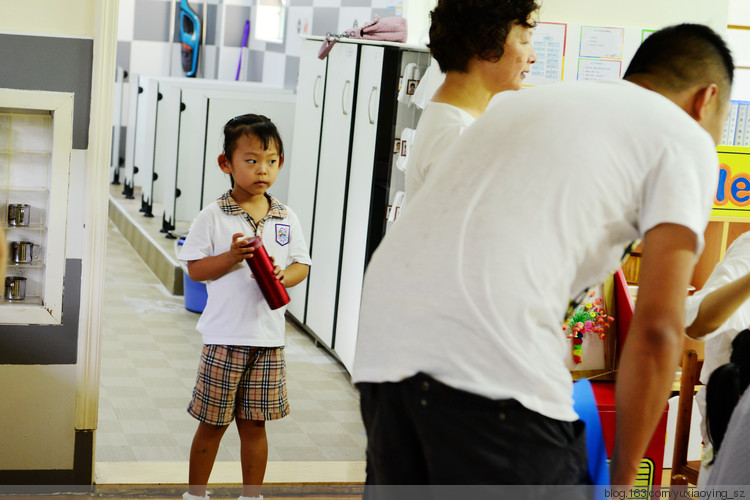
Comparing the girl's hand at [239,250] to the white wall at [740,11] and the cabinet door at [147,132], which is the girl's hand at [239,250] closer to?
the white wall at [740,11]

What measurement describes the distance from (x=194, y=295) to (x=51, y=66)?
2.62 metres

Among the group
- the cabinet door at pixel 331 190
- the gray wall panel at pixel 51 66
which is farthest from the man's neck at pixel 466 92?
the cabinet door at pixel 331 190

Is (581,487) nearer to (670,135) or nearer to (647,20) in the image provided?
(670,135)

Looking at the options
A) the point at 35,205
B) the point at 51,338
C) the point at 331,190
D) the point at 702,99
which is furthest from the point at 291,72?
the point at 702,99

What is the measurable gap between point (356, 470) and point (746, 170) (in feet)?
5.96

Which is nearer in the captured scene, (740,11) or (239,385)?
(239,385)

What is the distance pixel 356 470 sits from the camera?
9.53ft

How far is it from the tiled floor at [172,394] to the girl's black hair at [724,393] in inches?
56.4

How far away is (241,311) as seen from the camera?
2.31 metres

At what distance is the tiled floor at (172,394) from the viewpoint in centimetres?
301

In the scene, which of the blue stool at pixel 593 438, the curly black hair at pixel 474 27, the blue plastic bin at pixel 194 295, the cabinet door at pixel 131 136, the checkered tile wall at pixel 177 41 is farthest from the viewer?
the checkered tile wall at pixel 177 41

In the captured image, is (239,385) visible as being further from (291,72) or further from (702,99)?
(291,72)

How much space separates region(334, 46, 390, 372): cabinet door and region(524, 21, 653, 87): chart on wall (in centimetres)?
73

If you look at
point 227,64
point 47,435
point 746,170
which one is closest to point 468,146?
point 47,435
